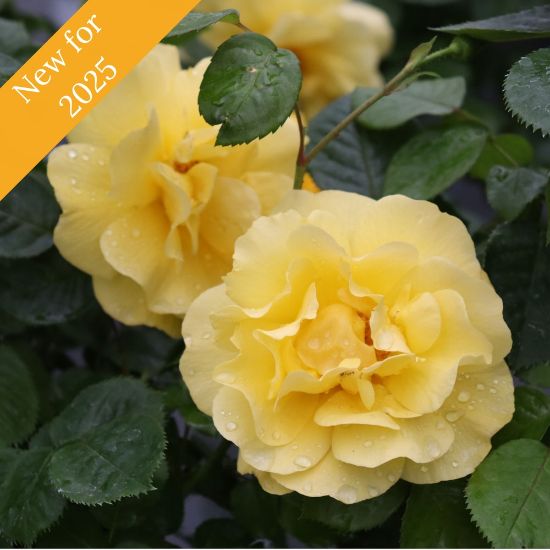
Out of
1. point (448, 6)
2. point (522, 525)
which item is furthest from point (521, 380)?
point (448, 6)

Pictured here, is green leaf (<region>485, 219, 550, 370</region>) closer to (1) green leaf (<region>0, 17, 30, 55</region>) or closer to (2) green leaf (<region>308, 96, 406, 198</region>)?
(2) green leaf (<region>308, 96, 406, 198</region>)

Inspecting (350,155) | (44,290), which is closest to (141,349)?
(44,290)

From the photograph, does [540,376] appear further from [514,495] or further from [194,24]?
[194,24]

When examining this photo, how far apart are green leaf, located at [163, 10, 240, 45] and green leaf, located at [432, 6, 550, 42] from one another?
0.11 meters

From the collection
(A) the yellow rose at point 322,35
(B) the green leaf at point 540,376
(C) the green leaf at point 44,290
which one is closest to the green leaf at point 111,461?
(C) the green leaf at point 44,290

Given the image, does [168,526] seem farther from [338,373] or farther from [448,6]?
[448,6]

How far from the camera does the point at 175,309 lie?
53 cm

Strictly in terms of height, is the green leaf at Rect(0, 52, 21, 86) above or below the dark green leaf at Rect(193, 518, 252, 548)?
above

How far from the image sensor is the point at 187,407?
0.53 meters

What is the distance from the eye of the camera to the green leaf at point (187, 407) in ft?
1.67

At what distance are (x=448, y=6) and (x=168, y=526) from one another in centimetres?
94

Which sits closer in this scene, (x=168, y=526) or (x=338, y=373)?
(x=338, y=373)

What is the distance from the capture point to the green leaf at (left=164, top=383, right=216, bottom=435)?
0.51 m

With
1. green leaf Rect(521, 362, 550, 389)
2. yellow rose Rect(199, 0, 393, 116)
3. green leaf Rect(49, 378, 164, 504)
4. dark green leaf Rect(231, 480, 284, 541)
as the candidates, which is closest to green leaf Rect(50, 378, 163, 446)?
green leaf Rect(49, 378, 164, 504)
